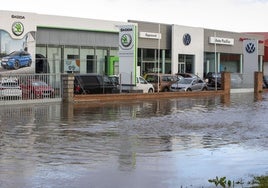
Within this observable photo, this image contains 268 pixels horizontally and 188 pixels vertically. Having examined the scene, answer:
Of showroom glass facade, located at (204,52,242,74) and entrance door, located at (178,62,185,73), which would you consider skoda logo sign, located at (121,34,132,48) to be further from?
showroom glass facade, located at (204,52,242,74)

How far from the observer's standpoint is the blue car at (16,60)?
3963 centimetres

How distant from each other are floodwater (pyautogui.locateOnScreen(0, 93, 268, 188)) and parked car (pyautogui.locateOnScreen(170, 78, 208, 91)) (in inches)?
799

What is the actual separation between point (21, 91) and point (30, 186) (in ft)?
70.0

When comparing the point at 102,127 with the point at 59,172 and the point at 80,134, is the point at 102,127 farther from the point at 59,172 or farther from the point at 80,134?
the point at 59,172

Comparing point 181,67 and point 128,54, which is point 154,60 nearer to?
point 181,67

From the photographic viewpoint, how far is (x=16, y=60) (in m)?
40.1

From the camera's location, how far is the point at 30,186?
358 inches

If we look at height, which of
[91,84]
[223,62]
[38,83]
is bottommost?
[91,84]

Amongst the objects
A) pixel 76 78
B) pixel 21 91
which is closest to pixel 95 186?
pixel 21 91

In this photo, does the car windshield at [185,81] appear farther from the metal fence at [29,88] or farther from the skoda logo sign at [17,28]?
the metal fence at [29,88]

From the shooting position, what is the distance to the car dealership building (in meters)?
40.6

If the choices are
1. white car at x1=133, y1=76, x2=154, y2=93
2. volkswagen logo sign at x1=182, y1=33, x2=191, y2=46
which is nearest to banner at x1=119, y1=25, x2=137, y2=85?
white car at x1=133, y1=76, x2=154, y2=93

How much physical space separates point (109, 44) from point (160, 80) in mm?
6942

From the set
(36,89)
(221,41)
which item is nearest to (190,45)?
(221,41)
